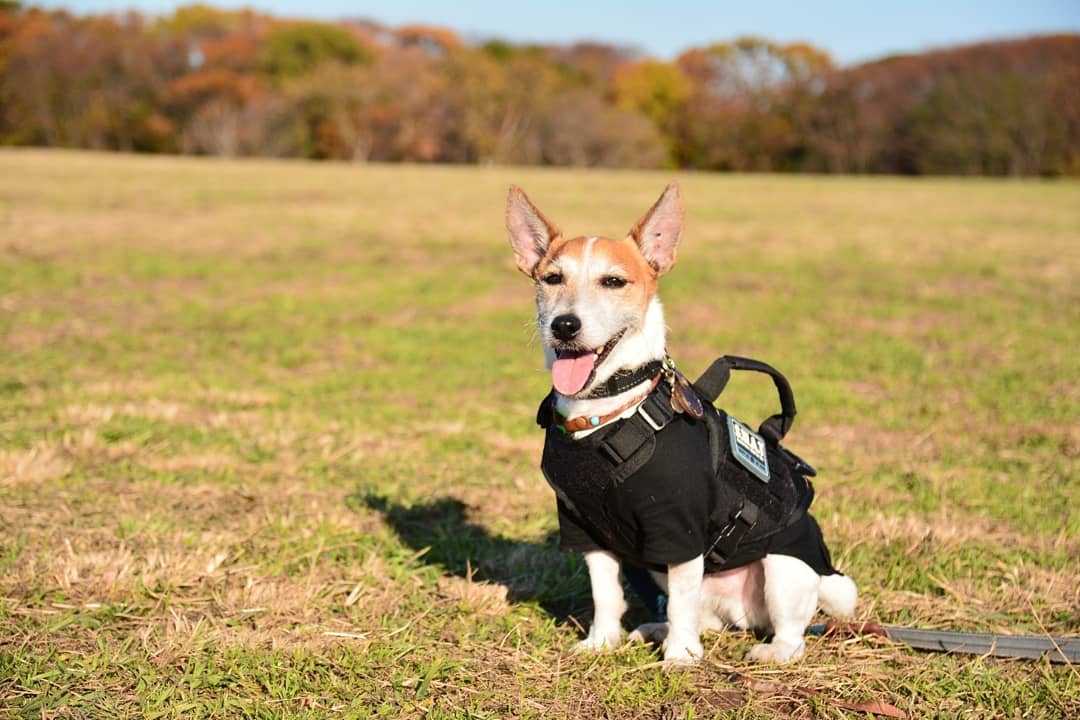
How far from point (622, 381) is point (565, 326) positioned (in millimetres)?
316

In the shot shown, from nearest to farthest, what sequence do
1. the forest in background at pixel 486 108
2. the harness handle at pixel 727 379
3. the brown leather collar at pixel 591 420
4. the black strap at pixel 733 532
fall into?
the brown leather collar at pixel 591 420
the black strap at pixel 733 532
the harness handle at pixel 727 379
the forest in background at pixel 486 108

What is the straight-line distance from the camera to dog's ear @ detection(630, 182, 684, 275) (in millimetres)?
3938

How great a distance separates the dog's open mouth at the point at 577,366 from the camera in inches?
142

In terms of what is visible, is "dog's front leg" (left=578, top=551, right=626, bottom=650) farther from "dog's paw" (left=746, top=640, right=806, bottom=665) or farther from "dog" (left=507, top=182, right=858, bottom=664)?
"dog's paw" (left=746, top=640, right=806, bottom=665)

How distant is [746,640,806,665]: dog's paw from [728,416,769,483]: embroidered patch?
67cm

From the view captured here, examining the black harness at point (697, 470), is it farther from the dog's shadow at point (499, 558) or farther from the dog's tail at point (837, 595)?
the dog's shadow at point (499, 558)

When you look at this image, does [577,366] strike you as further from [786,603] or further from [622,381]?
[786,603]

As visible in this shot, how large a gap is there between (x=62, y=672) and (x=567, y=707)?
1.86 metres

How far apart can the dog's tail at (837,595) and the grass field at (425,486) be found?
0.22 meters

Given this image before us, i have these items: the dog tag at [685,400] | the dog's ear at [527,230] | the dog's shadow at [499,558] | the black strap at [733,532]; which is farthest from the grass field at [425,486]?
the dog tag at [685,400]

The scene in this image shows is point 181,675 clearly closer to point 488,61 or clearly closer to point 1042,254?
point 1042,254

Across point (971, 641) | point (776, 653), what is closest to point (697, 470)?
point (776, 653)

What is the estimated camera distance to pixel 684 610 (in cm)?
380

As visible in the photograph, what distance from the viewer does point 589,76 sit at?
3807 inches
